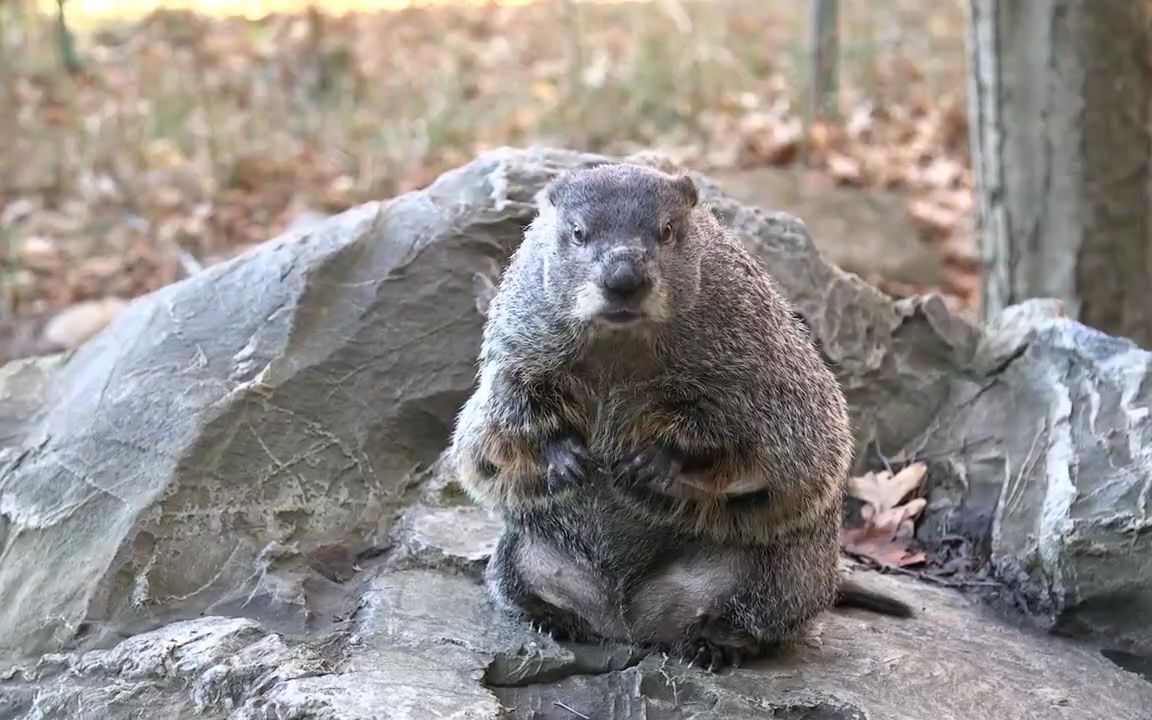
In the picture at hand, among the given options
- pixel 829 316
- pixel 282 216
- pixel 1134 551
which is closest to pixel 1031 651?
pixel 1134 551

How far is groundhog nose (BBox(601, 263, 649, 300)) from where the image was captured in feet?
12.2

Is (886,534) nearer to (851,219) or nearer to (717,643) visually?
(717,643)

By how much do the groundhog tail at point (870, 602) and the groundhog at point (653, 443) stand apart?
477 millimetres

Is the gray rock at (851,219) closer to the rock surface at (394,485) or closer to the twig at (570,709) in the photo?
the rock surface at (394,485)

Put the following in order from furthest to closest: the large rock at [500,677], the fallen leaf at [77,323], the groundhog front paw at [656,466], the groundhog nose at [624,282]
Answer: the fallen leaf at [77,323]
the groundhog front paw at [656,466]
the large rock at [500,677]
the groundhog nose at [624,282]

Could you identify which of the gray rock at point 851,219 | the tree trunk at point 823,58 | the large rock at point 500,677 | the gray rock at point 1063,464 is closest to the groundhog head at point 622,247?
the large rock at point 500,677

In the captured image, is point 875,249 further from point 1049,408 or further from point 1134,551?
point 1134,551

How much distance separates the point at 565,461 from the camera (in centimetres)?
403

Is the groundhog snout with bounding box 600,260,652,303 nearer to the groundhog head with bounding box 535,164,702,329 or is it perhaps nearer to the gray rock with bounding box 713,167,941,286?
the groundhog head with bounding box 535,164,702,329

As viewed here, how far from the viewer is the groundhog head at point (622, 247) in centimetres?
379

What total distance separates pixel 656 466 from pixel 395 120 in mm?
7535

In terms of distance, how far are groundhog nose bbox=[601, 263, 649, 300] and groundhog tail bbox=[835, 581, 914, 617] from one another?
5.30 feet

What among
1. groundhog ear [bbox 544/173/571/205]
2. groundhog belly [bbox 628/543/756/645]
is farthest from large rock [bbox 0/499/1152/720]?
groundhog ear [bbox 544/173/571/205]

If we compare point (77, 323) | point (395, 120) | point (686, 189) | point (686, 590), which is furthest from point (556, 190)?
point (395, 120)
